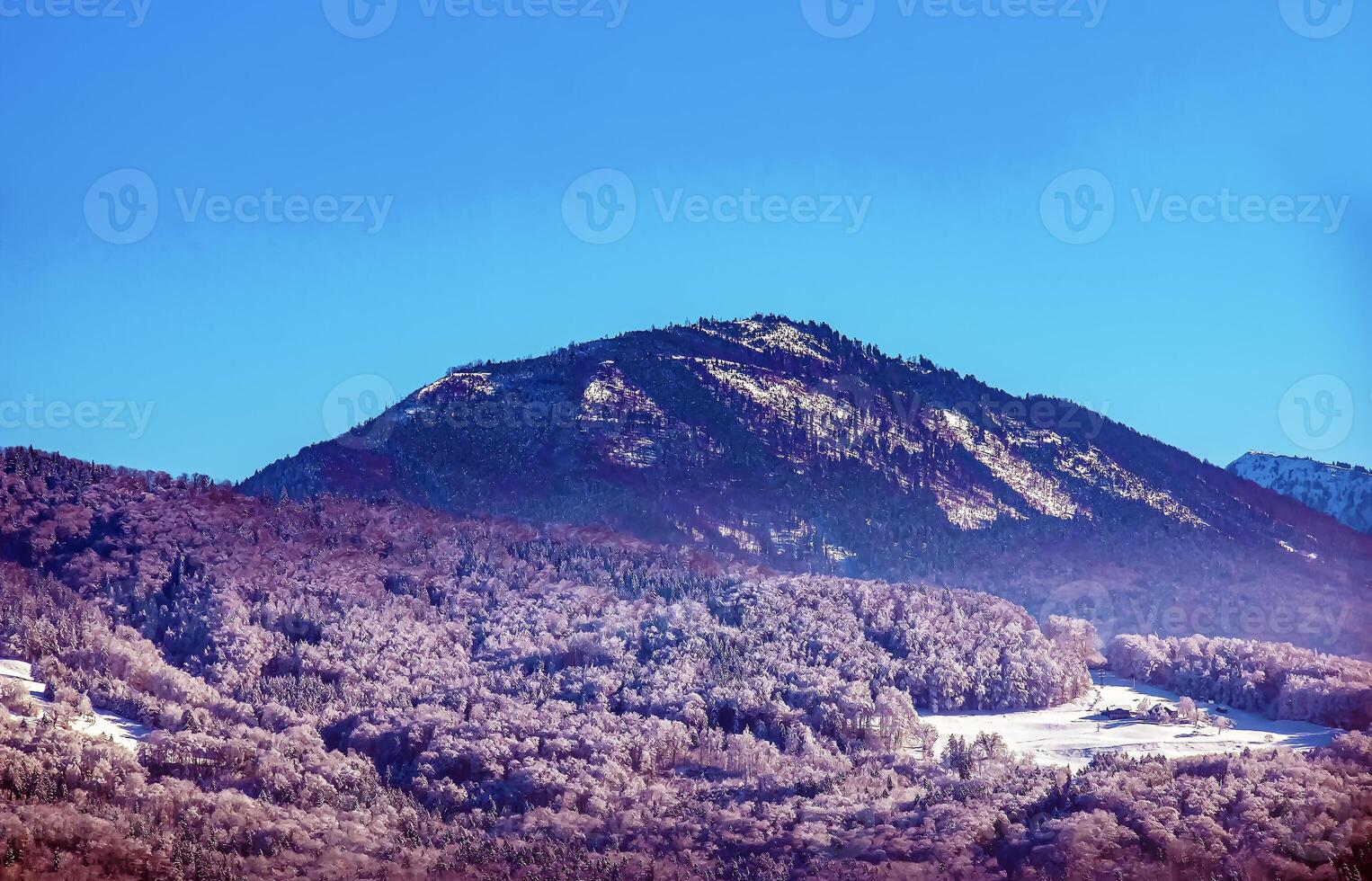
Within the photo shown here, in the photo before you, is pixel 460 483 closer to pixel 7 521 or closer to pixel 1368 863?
pixel 7 521

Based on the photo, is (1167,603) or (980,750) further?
(1167,603)

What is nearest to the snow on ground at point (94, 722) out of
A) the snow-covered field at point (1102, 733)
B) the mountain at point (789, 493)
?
the snow-covered field at point (1102, 733)

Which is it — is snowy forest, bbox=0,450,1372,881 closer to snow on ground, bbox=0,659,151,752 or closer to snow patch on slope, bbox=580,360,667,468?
snow on ground, bbox=0,659,151,752

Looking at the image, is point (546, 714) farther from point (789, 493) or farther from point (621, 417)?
point (621, 417)

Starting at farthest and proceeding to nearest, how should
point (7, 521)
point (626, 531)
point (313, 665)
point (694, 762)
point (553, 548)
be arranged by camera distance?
point (626, 531)
point (553, 548)
point (7, 521)
point (313, 665)
point (694, 762)

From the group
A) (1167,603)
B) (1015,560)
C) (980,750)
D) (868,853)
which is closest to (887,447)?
(1015,560)
